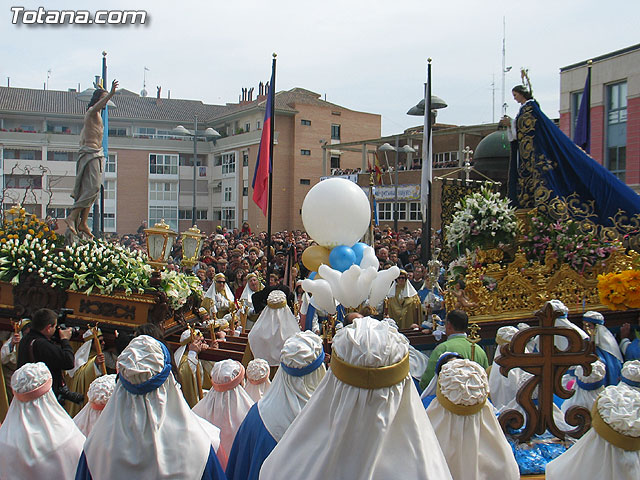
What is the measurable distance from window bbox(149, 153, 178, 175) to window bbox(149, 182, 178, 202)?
90 cm

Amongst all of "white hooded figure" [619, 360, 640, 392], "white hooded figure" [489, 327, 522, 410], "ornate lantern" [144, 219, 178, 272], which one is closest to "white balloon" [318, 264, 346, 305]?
"white hooded figure" [489, 327, 522, 410]

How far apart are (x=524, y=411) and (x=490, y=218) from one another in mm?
5143

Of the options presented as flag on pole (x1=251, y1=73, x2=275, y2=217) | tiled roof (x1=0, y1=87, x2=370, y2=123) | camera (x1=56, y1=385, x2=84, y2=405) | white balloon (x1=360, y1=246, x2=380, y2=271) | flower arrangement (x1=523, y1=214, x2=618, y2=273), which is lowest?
camera (x1=56, y1=385, x2=84, y2=405)

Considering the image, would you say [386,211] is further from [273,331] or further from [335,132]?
[273,331]

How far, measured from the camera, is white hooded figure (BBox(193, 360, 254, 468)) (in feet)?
14.1

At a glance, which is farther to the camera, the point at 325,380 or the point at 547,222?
the point at 547,222

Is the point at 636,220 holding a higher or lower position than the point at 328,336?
higher

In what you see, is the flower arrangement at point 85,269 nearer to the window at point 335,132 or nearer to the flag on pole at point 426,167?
the flag on pole at point 426,167

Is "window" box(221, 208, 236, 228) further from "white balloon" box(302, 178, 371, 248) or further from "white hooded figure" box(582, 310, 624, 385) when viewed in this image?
"white hooded figure" box(582, 310, 624, 385)

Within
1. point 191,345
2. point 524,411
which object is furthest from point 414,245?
point 524,411

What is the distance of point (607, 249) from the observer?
7.84 metres

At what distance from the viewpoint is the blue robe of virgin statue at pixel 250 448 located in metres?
3.39

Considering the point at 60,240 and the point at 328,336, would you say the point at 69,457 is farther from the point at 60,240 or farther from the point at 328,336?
the point at 60,240

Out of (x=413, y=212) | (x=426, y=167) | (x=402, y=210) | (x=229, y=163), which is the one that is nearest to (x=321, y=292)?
(x=426, y=167)
